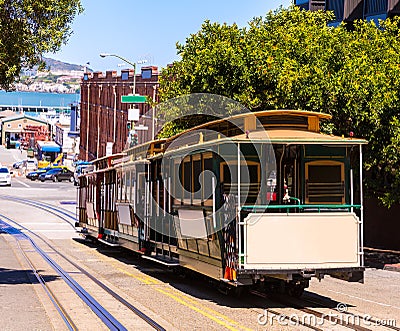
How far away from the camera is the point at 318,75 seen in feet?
71.8

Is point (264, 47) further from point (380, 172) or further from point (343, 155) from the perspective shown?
point (343, 155)

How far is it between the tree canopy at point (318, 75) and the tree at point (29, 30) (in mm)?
8305

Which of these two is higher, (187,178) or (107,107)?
(107,107)

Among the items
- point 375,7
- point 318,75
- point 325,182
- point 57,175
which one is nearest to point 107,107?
point 57,175

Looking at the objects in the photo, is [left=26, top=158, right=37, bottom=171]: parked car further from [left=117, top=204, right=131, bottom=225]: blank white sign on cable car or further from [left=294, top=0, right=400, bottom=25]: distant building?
[left=117, top=204, right=131, bottom=225]: blank white sign on cable car

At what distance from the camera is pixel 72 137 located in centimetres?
11000

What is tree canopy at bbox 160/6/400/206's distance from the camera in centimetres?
2166

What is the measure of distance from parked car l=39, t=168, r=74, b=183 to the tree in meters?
63.6

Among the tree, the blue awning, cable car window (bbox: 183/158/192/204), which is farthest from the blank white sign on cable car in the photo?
the blue awning

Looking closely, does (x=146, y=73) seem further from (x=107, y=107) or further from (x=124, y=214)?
(x=124, y=214)

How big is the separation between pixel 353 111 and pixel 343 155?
7.50 m

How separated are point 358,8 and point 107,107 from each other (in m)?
44.8

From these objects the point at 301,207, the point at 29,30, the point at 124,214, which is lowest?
the point at 124,214

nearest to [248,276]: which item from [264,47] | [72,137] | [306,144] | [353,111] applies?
[306,144]
